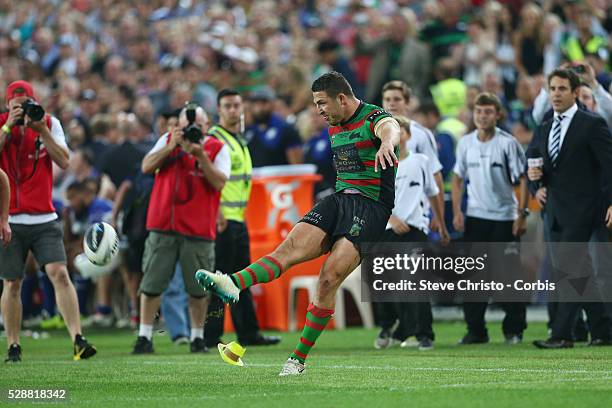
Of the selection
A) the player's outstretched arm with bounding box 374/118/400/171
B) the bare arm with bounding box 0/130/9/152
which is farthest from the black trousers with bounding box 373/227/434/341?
the bare arm with bounding box 0/130/9/152

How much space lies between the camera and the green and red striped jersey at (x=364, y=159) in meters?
9.78

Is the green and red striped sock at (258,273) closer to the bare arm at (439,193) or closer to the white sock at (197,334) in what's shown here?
the white sock at (197,334)

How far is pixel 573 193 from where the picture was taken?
1221 cm

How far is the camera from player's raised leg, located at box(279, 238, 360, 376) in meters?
9.48

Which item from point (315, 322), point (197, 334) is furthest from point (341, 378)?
point (197, 334)

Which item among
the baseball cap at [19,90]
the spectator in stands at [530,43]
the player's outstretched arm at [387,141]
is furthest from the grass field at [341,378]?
the spectator in stands at [530,43]

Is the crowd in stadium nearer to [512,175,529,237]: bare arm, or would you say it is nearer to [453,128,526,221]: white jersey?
[453,128,526,221]: white jersey

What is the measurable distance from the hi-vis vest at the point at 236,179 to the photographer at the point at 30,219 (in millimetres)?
2334

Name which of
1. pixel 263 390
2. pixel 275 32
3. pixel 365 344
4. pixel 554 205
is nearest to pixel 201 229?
pixel 365 344

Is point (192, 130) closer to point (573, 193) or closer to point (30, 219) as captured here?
point (30, 219)

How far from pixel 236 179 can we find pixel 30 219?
2827mm

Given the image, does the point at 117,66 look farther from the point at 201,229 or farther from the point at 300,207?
the point at 201,229

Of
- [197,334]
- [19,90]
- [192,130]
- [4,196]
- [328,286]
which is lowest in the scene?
[197,334]

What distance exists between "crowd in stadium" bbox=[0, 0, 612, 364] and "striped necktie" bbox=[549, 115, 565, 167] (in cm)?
105
